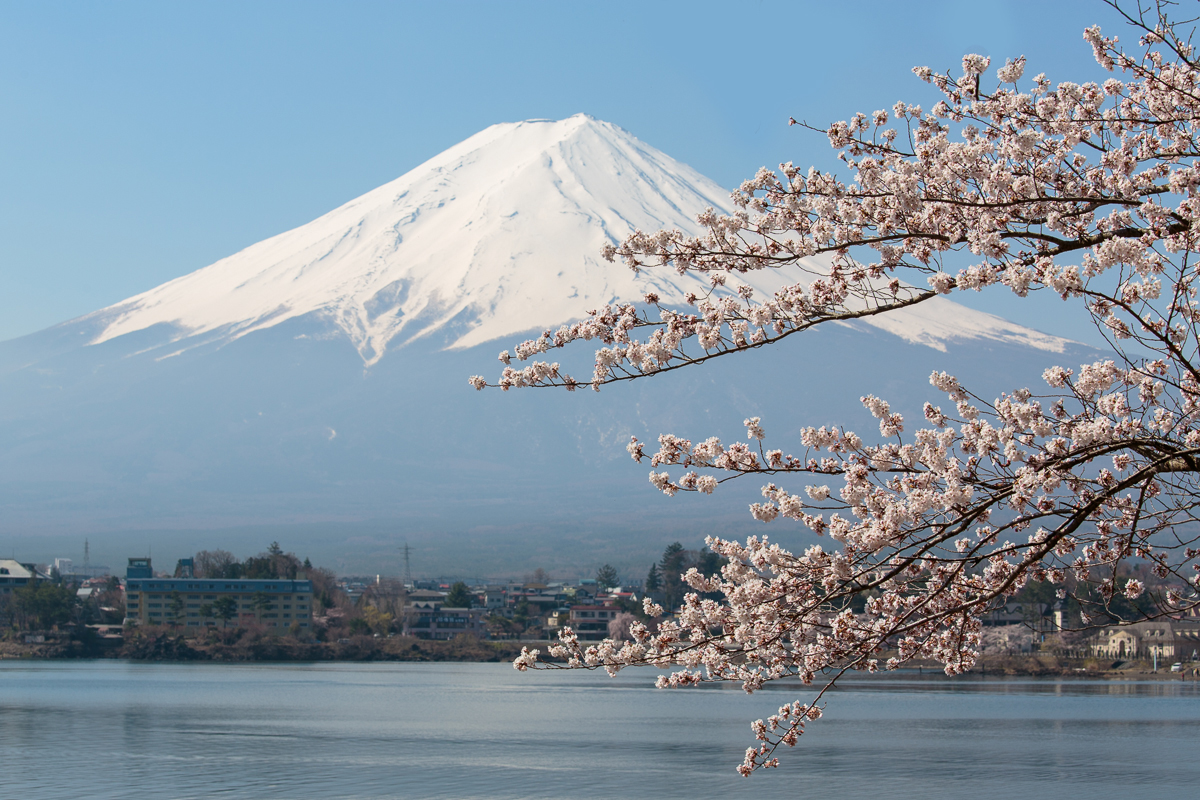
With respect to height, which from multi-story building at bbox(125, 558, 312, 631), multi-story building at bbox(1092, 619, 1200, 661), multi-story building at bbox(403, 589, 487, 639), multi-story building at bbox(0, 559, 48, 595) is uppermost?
multi-story building at bbox(0, 559, 48, 595)

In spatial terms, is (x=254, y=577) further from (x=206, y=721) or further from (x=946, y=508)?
(x=946, y=508)

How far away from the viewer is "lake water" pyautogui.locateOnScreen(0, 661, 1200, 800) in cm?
2331

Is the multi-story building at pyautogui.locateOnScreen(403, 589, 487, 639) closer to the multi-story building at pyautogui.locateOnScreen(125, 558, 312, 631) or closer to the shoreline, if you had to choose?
the shoreline

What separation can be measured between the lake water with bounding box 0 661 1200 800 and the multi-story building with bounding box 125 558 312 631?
30.0 metres

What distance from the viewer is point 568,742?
31188mm

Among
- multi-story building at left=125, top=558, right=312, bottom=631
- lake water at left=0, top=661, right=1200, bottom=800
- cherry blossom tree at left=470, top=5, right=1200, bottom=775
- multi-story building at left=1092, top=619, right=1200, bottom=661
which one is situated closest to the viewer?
cherry blossom tree at left=470, top=5, right=1200, bottom=775

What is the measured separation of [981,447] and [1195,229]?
1.27m

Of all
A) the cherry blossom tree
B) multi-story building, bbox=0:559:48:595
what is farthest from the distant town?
the cherry blossom tree

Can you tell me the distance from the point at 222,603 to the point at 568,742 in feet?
186

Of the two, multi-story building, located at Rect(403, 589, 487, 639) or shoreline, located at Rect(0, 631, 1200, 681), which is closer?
shoreline, located at Rect(0, 631, 1200, 681)

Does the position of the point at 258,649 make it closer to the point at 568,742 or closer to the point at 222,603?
the point at 222,603

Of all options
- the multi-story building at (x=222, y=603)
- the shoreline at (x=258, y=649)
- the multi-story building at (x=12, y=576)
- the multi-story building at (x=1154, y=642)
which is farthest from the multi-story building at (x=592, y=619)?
the multi-story building at (x=12, y=576)

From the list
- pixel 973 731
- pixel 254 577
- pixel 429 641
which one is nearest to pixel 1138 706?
pixel 973 731

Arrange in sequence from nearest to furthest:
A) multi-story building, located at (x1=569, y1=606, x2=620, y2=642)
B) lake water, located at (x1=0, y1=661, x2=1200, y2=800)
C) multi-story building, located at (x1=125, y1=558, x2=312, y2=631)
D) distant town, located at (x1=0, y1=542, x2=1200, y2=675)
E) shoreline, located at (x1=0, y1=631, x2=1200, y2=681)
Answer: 1. lake water, located at (x1=0, y1=661, x2=1200, y2=800)
2. distant town, located at (x1=0, y1=542, x2=1200, y2=675)
3. shoreline, located at (x1=0, y1=631, x2=1200, y2=681)
4. multi-story building, located at (x1=569, y1=606, x2=620, y2=642)
5. multi-story building, located at (x1=125, y1=558, x2=312, y2=631)
